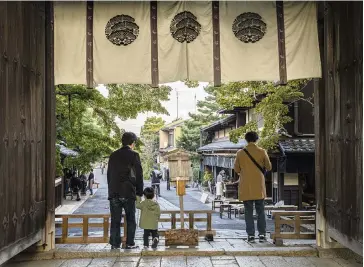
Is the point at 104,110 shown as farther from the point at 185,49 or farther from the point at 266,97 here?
the point at 185,49

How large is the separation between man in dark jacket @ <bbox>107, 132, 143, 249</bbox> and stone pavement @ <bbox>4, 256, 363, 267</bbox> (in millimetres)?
572

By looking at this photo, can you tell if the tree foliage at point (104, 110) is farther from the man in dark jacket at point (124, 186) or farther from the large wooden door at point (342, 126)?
the large wooden door at point (342, 126)

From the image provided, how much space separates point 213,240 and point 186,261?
1625 mm

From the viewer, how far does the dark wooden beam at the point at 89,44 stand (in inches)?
294

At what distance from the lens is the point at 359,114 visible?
5613mm

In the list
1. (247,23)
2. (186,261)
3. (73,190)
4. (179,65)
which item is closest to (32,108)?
(179,65)

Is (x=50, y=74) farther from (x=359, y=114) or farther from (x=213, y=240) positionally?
(x=359, y=114)

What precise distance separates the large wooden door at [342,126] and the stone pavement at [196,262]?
48 cm

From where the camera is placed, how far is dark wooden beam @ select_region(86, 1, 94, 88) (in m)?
7.46

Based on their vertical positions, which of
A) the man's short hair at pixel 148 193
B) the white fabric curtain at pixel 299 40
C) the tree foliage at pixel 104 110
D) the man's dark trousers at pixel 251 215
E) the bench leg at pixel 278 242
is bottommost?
the bench leg at pixel 278 242

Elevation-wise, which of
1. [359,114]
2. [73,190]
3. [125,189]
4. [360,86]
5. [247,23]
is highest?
[247,23]

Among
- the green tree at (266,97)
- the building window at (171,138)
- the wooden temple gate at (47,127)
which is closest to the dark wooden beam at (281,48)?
the wooden temple gate at (47,127)

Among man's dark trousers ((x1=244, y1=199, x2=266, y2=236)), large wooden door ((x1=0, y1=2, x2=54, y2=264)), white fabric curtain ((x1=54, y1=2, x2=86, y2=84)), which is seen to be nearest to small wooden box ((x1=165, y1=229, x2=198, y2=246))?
man's dark trousers ((x1=244, y1=199, x2=266, y2=236))

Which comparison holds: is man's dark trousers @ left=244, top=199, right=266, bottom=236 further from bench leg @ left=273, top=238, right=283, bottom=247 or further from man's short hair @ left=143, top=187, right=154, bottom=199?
man's short hair @ left=143, top=187, right=154, bottom=199
